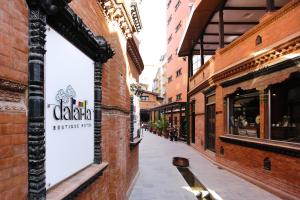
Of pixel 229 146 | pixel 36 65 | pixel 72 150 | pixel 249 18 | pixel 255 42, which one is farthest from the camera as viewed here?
pixel 249 18

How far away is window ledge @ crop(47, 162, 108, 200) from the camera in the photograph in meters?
2.91

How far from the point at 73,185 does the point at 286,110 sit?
7564 mm

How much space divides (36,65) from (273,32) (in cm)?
804

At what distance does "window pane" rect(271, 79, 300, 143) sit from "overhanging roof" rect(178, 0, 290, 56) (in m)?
5.80

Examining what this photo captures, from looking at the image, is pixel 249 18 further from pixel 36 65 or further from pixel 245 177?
pixel 36 65

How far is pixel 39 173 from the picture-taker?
252 centimetres

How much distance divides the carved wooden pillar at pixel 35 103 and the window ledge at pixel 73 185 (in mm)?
354

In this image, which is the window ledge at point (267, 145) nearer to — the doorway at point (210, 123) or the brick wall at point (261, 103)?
the brick wall at point (261, 103)

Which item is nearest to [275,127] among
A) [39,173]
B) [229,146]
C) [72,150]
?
[229,146]

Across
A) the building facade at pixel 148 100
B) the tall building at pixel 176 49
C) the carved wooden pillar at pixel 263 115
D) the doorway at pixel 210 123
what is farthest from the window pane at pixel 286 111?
the building facade at pixel 148 100

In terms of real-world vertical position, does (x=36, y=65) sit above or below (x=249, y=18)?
below

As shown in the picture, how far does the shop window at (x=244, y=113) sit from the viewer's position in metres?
10.7

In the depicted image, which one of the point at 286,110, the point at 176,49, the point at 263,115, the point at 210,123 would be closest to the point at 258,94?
the point at 263,115

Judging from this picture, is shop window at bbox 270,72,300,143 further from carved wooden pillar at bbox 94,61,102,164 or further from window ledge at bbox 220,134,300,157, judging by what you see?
carved wooden pillar at bbox 94,61,102,164
